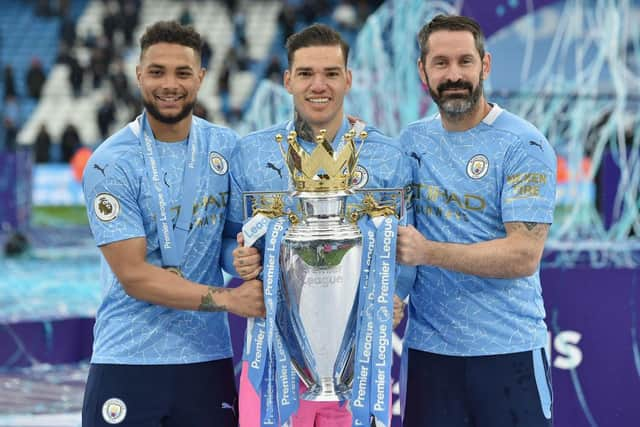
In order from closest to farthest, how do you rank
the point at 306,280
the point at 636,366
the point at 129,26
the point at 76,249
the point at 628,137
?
the point at 306,280 → the point at 636,366 → the point at 628,137 → the point at 76,249 → the point at 129,26

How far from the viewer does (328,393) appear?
313 centimetres

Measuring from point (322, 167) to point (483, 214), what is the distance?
2.12 ft

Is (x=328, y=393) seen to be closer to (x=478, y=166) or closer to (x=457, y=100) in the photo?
(x=478, y=166)

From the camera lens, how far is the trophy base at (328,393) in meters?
3.12

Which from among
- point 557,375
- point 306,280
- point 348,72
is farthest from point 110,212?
point 557,375

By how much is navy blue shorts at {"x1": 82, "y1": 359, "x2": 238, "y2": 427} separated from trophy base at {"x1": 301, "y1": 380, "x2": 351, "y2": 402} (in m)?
0.38

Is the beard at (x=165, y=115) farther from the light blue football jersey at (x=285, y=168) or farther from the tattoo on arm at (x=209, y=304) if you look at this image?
the tattoo on arm at (x=209, y=304)

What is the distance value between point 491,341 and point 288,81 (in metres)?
1.12

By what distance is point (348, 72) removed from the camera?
3.47m

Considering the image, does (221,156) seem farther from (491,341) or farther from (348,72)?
(491,341)

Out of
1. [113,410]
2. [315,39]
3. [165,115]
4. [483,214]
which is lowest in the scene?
[113,410]

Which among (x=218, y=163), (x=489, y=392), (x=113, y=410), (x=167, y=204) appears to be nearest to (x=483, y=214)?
(x=489, y=392)

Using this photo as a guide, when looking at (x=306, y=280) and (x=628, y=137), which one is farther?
(x=628, y=137)

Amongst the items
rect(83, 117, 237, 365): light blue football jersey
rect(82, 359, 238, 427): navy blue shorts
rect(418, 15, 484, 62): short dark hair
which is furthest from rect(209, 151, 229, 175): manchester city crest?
rect(418, 15, 484, 62): short dark hair
